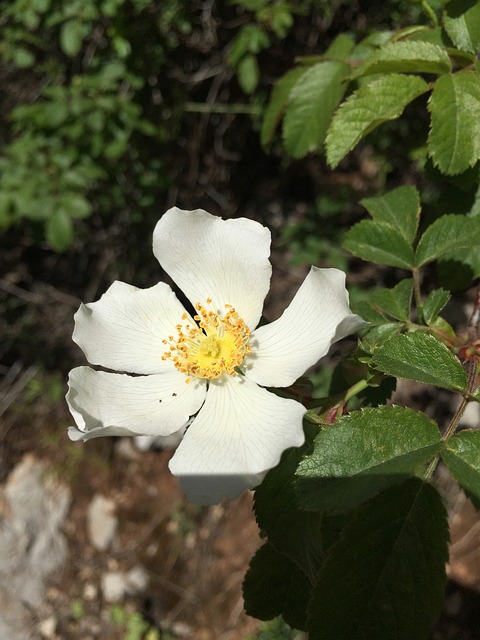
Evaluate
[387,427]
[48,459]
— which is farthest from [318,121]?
[48,459]

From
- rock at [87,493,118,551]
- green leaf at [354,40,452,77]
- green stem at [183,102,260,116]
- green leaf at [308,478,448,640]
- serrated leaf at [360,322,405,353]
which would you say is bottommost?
rock at [87,493,118,551]

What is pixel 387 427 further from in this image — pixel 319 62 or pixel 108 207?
pixel 108 207

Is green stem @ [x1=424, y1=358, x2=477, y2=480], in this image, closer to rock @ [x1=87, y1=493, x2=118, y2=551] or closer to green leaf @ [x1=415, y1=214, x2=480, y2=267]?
green leaf @ [x1=415, y1=214, x2=480, y2=267]

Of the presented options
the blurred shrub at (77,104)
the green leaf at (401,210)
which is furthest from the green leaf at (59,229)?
the green leaf at (401,210)

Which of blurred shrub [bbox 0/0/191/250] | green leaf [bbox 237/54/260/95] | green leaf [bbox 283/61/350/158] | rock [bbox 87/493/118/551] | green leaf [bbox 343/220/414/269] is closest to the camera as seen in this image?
green leaf [bbox 343/220/414/269]

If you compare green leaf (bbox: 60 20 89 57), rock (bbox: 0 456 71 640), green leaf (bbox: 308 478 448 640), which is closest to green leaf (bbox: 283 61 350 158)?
green leaf (bbox: 308 478 448 640)
